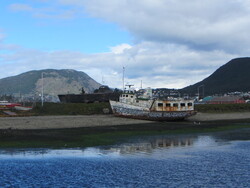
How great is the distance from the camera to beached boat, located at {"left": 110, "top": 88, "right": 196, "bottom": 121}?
6619 cm

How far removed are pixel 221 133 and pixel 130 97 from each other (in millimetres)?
24576

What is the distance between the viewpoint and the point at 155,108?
66500 millimetres

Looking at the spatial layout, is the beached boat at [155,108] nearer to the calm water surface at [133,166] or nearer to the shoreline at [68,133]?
the shoreline at [68,133]

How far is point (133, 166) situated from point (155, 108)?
3983cm

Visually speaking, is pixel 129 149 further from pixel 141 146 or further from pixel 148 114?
pixel 148 114

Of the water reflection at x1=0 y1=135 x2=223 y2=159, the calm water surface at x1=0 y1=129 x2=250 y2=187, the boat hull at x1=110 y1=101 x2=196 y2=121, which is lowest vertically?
the calm water surface at x1=0 y1=129 x2=250 y2=187

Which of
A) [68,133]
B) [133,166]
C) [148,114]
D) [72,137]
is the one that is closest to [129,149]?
[133,166]

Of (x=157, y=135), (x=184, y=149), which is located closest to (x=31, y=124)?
(x=157, y=135)

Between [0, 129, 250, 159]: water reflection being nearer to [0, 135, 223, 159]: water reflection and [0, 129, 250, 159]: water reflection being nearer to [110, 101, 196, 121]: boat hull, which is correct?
[0, 135, 223, 159]: water reflection

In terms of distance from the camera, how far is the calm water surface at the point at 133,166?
73.2 ft

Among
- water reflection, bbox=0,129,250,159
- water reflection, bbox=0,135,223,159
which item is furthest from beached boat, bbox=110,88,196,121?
water reflection, bbox=0,135,223,159

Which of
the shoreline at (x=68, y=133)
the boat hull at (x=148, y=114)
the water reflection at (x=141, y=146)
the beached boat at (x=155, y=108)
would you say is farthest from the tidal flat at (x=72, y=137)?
the beached boat at (x=155, y=108)

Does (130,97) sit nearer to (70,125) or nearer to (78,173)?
(70,125)

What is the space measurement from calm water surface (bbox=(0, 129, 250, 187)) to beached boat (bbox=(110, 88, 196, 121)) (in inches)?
1064
